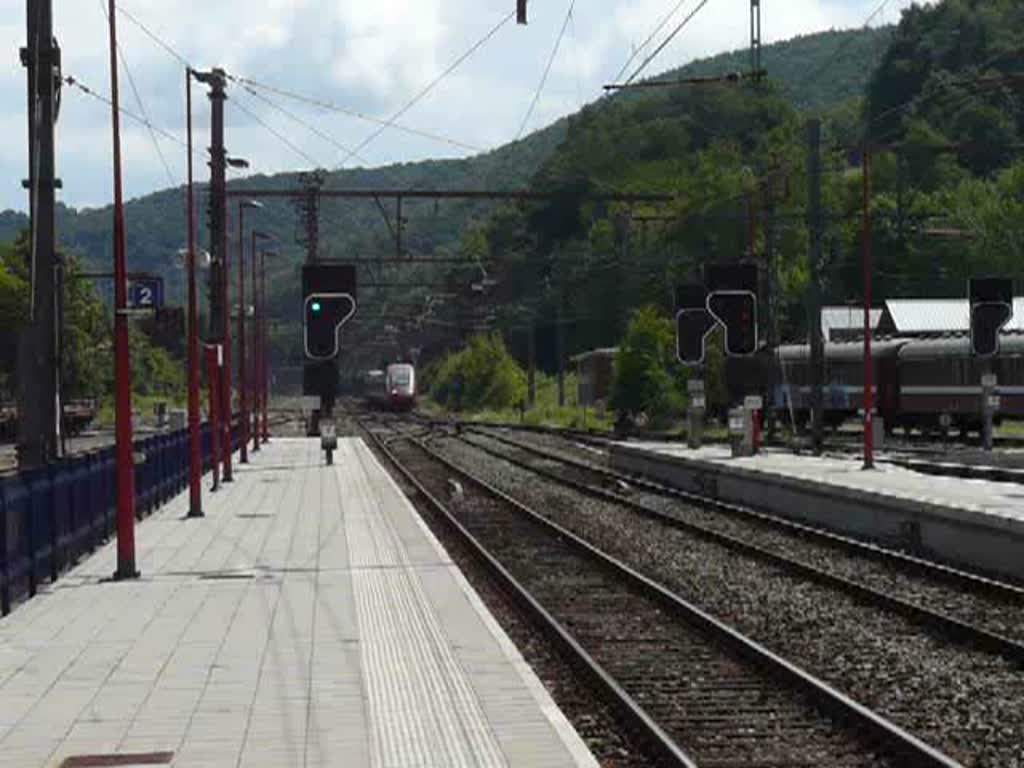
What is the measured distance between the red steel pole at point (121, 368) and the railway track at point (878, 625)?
5923 millimetres

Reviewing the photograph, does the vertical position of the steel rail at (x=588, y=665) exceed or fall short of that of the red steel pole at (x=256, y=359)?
it falls short

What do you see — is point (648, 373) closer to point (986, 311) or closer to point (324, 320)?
point (986, 311)

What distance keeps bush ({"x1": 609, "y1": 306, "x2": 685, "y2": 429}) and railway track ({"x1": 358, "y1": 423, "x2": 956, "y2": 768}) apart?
4790cm

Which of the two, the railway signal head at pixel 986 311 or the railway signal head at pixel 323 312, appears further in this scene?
the railway signal head at pixel 986 311

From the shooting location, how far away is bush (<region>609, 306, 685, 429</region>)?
72938mm

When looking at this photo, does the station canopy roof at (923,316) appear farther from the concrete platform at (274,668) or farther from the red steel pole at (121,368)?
the red steel pole at (121,368)

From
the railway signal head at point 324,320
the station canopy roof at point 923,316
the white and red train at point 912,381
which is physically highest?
the station canopy roof at point 923,316

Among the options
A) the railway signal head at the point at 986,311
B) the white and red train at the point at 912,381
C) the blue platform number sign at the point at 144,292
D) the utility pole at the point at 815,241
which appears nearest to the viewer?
the blue platform number sign at the point at 144,292

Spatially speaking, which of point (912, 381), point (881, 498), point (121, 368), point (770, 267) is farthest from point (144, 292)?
point (912, 381)

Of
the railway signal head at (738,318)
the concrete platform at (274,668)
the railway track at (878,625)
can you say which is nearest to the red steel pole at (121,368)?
the concrete platform at (274,668)

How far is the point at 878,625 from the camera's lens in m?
16.9

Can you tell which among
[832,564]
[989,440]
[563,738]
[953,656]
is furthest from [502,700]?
[989,440]

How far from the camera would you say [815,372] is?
151 ft

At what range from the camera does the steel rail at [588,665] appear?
10.7 m
